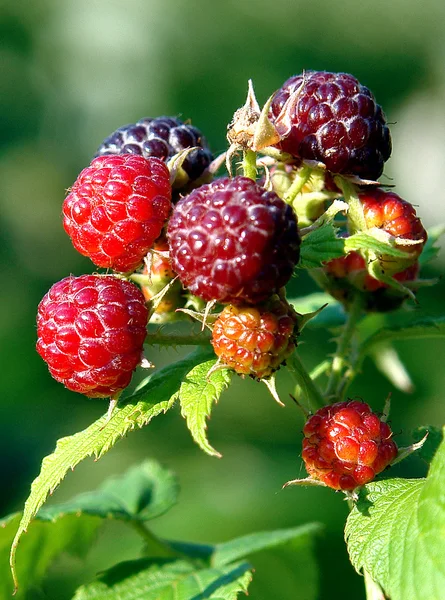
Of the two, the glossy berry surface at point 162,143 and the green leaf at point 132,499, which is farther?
the green leaf at point 132,499

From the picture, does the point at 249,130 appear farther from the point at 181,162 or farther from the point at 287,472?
the point at 287,472

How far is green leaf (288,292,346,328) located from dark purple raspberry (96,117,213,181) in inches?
26.0

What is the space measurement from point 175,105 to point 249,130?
6327mm

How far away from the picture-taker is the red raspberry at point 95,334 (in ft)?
6.11

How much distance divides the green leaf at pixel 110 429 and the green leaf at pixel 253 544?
1014 mm

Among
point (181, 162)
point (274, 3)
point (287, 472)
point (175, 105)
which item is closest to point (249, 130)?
point (181, 162)

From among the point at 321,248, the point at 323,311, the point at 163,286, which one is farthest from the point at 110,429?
the point at 323,311

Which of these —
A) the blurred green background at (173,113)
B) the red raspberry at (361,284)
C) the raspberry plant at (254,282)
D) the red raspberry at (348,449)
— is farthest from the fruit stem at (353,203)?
the blurred green background at (173,113)

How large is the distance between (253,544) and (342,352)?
0.99 metres

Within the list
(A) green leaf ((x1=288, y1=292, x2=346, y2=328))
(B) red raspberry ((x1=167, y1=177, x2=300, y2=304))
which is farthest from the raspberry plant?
(A) green leaf ((x1=288, y1=292, x2=346, y2=328))

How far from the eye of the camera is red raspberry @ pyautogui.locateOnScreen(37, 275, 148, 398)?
1.86 metres

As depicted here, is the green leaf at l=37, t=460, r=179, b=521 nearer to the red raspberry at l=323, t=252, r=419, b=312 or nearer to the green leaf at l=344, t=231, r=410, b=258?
the red raspberry at l=323, t=252, r=419, b=312

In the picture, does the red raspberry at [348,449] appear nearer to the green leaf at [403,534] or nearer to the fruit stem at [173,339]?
the green leaf at [403,534]

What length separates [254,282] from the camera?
164 centimetres
